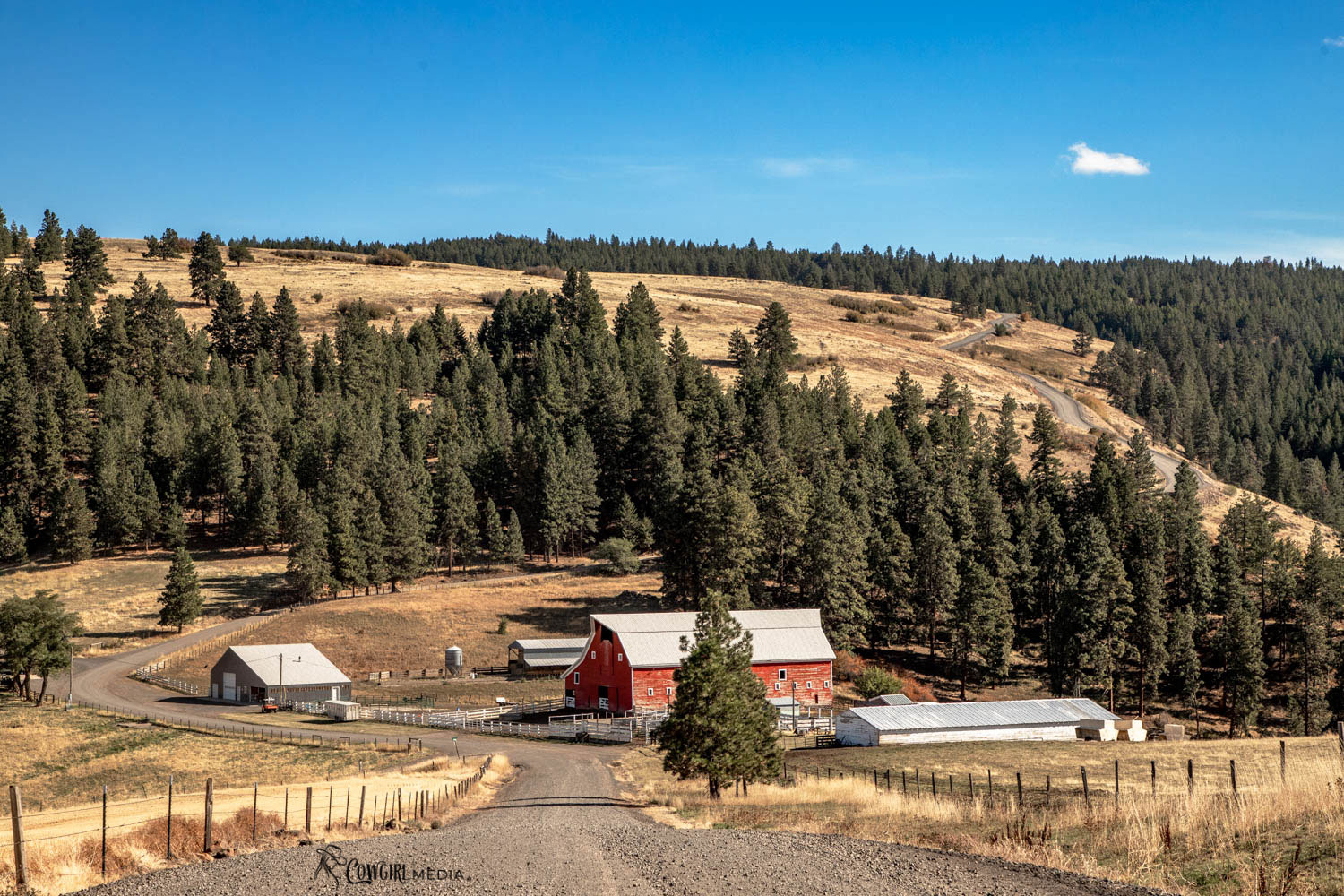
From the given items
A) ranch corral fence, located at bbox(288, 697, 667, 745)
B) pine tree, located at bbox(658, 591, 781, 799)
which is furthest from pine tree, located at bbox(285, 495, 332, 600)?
pine tree, located at bbox(658, 591, 781, 799)

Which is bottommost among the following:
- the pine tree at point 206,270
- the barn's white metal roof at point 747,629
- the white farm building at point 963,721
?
the white farm building at point 963,721

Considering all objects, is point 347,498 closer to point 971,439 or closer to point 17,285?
point 971,439

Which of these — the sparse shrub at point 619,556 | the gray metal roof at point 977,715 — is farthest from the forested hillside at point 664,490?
the gray metal roof at point 977,715

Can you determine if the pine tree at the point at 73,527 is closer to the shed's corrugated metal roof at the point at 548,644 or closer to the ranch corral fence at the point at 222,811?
the shed's corrugated metal roof at the point at 548,644

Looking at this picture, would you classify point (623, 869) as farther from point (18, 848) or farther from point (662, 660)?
point (662, 660)

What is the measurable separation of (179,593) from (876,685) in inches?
2147

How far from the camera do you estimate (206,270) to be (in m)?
182

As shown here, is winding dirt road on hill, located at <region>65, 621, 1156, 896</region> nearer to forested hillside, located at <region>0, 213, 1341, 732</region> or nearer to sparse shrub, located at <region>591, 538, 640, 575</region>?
forested hillside, located at <region>0, 213, 1341, 732</region>

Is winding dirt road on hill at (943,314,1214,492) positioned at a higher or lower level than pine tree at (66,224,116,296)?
lower

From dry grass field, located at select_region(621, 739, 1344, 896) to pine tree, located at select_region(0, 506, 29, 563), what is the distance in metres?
97.1

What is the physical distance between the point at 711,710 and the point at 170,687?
54.5 m

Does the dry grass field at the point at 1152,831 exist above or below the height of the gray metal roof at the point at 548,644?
above

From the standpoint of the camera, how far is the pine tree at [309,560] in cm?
9144

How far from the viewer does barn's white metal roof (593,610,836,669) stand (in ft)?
220
